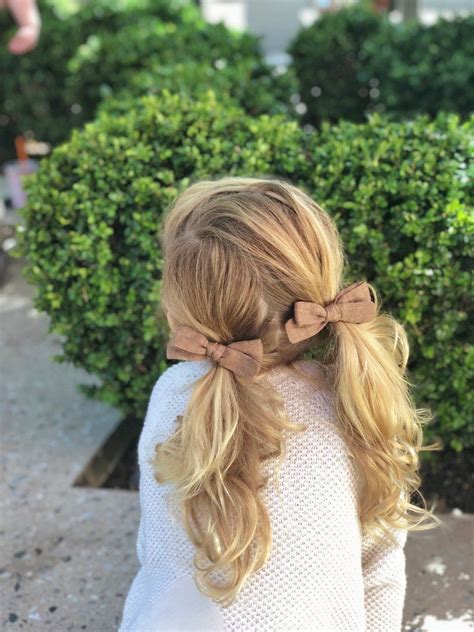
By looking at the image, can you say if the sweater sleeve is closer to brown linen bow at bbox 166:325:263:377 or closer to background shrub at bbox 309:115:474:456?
brown linen bow at bbox 166:325:263:377

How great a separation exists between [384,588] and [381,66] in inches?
145

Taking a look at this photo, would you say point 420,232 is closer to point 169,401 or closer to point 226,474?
point 169,401

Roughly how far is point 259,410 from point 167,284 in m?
0.36

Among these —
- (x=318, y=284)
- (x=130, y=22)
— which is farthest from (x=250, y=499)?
(x=130, y=22)

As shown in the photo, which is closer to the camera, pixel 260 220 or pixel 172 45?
pixel 260 220

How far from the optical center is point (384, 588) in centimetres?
191

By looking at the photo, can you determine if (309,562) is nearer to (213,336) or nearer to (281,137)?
(213,336)

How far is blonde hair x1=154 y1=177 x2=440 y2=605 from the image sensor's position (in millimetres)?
1605

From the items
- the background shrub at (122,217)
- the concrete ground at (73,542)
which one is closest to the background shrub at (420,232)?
the background shrub at (122,217)

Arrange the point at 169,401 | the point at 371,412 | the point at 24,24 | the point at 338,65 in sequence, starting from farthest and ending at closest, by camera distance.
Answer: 1. the point at 24,24
2. the point at 338,65
3. the point at 169,401
4. the point at 371,412

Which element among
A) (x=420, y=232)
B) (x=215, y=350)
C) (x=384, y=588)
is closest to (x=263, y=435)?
(x=215, y=350)

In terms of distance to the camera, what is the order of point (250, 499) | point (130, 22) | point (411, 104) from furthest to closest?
point (130, 22) → point (411, 104) → point (250, 499)

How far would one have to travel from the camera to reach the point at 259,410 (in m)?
1.65

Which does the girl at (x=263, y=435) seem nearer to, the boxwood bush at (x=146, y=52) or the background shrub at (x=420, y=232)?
the background shrub at (x=420, y=232)
